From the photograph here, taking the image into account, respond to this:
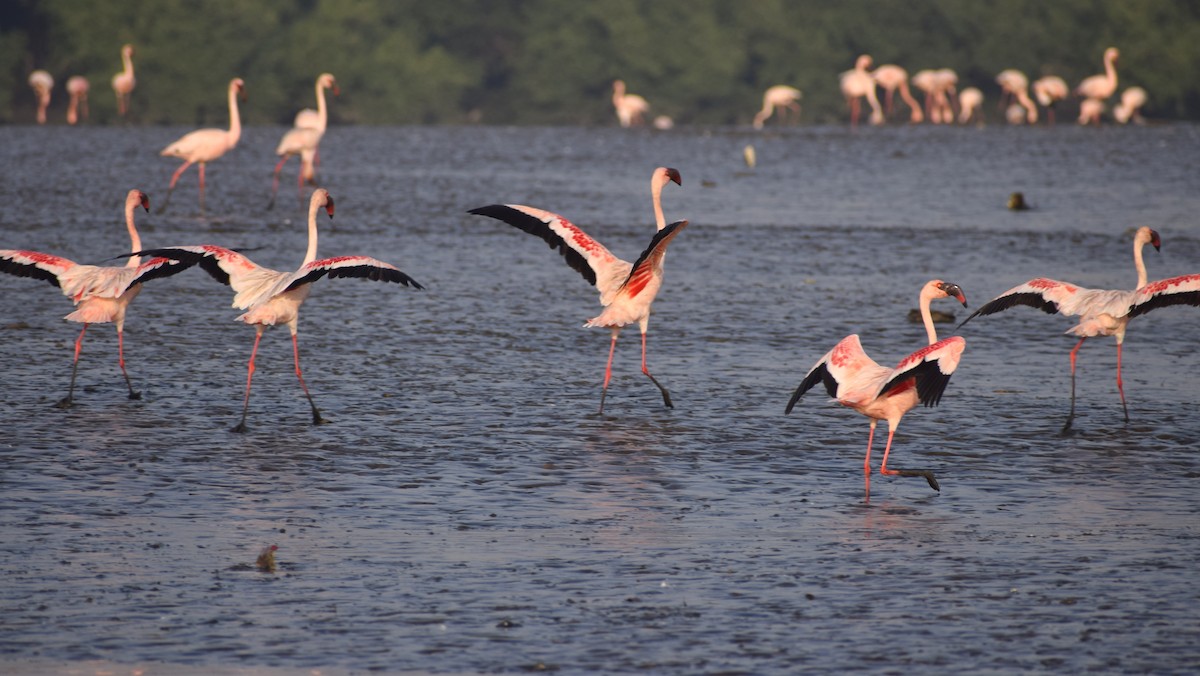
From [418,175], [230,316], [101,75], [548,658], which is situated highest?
[101,75]

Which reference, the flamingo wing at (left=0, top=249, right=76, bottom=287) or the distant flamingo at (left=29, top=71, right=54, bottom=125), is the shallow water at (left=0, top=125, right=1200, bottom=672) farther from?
the distant flamingo at (left=29, top=71, right=54, bottom=125)

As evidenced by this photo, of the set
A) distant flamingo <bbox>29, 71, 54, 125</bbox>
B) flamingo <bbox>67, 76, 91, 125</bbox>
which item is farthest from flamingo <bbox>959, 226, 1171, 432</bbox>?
flamingo <bbox>67, 76, 91, 125</bbox>

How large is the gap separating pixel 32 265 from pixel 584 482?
11.6 feet

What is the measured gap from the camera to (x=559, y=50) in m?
56.3

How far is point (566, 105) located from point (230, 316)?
4522 cm

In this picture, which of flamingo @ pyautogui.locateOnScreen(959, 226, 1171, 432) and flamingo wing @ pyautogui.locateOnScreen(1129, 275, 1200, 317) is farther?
flamingo @ pyautogui.locateOnScreen(959, 226, 1171, 432)

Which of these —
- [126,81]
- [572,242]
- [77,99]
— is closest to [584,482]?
[572,242]

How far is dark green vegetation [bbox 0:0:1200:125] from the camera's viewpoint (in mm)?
51031

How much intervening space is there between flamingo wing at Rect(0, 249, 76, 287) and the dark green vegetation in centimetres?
4258

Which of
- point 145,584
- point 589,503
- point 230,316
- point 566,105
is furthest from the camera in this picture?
point 566,105

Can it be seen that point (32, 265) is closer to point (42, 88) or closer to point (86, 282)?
point (86, 282)

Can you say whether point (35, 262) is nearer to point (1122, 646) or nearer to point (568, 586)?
point (568, 586)

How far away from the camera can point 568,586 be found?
6004 millimetres

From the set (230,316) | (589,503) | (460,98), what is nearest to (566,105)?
(460,98)
